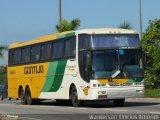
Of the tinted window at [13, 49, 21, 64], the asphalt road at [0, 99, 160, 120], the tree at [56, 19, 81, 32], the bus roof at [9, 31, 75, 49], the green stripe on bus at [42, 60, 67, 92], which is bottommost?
the asphalt road at [0, 99, 160, 120]

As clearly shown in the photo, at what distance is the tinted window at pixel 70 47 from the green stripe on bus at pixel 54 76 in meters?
0.53

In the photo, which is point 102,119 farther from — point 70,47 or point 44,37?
point 44,37

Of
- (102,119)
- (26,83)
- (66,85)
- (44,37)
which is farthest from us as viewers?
(26,83)

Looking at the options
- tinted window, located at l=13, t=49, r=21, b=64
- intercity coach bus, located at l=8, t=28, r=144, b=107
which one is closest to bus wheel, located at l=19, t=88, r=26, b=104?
tinted window, located at l=13, t=49, r=21, b=64

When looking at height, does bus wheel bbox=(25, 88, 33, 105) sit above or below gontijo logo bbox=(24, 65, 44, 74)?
below

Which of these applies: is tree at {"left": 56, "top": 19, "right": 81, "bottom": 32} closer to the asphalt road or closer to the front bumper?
the asphalt road

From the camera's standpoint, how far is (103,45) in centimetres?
2672

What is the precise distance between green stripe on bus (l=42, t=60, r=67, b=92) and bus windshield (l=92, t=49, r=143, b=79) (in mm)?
2652

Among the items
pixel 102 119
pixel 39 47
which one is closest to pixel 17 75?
pixel 39 47

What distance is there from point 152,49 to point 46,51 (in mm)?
19179

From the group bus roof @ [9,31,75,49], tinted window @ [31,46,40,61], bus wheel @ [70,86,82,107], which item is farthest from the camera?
tinted window @ [31,46,40,61]

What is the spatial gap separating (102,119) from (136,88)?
780 cm

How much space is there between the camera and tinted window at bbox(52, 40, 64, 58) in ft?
95.7

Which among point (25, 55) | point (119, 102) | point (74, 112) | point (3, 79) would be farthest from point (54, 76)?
point (3, 79)
